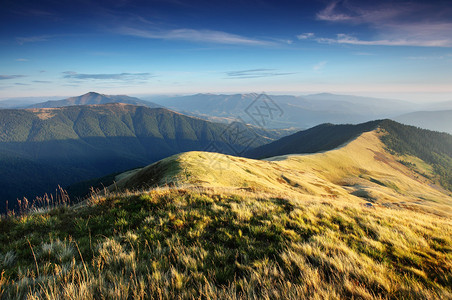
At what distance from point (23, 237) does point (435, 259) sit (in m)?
12.1

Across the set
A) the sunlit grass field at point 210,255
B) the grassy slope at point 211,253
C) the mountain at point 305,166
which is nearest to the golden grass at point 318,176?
the mountain at point 305,166

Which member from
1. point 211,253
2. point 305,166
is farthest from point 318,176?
point 211,253

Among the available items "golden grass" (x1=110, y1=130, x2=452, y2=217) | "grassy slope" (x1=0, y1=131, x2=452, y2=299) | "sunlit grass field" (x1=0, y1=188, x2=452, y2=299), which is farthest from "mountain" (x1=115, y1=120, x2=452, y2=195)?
"sunlit grass field" (x1=0, y1=188, x2=452, y2=299)

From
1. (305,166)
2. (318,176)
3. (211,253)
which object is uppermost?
(211,253)

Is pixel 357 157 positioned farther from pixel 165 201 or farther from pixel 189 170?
pixel 165 201

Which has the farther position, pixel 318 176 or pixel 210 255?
pixel 318 176

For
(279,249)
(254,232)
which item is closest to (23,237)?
(254,232)

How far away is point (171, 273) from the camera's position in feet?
12.9

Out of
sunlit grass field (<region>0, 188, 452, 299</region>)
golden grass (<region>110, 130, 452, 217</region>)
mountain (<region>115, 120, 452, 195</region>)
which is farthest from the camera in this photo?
mountain (<region>115, 120, 452, 195</region>)

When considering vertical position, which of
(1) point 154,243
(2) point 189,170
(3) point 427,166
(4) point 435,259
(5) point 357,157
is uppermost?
(1) point 154,243

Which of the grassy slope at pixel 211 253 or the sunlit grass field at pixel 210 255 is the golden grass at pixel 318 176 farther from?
the sunlit grass field at pixel 210 255

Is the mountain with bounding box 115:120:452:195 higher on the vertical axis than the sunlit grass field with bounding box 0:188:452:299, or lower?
lower

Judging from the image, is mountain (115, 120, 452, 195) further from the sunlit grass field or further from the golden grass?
the sunlit grass field

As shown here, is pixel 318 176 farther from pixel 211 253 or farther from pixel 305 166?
pixel 211 253
